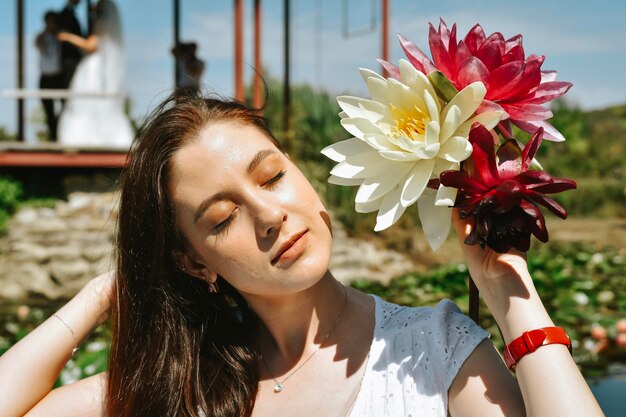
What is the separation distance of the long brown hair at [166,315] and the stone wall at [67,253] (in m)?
4.81

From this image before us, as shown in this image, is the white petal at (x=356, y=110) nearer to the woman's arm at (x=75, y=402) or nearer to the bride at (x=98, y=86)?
the woman's arm at (x=75, y=402)

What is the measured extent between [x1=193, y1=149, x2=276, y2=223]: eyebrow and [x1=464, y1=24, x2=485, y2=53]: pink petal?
51 centimetres

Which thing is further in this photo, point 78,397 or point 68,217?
point 68,217

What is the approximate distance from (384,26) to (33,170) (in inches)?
160

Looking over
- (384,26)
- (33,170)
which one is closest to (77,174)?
(33,170)

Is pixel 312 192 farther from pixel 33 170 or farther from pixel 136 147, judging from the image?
pixel 33 170

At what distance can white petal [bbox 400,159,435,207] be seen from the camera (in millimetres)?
1215

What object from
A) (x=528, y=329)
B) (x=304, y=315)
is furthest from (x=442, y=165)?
(x=304, y=315)

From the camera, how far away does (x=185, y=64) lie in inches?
339

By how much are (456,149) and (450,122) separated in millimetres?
43

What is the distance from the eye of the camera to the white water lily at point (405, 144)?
1.19 meters

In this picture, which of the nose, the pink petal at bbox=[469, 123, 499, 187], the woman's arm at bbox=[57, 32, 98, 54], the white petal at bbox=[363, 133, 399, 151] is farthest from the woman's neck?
the woman's arm at bbox=[57, 32, 98, 54]

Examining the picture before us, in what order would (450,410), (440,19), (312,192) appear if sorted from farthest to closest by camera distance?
1. (312,192)
2. (450,410)
3. (440,19)

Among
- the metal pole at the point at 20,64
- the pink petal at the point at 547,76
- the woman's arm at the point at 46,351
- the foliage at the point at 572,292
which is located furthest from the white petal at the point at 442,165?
the metal pole at the point at 20,64
